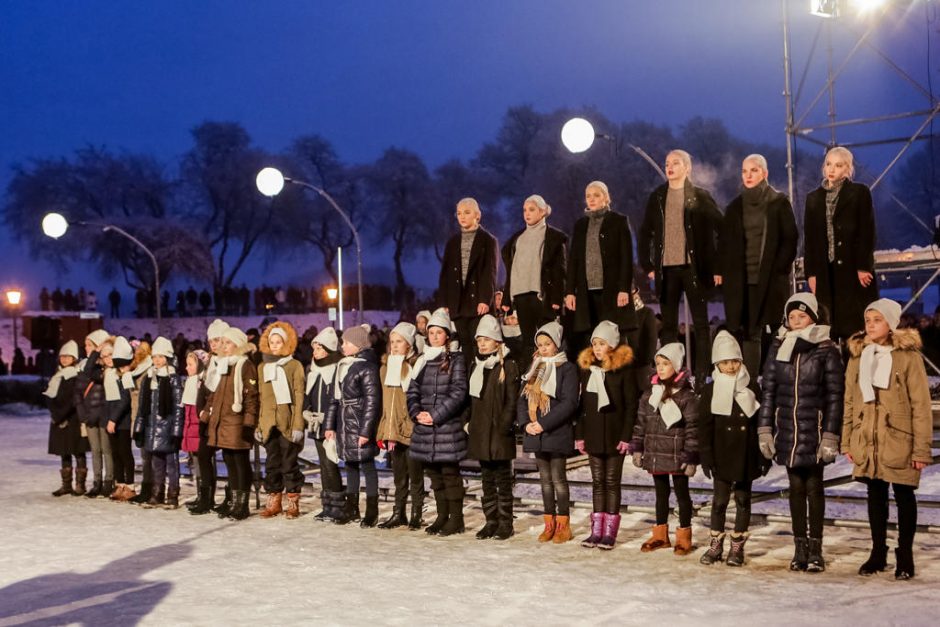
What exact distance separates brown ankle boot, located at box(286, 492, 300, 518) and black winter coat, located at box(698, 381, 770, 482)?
5.10 metres

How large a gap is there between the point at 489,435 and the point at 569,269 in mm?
1874

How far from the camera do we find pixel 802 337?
28.6 feet

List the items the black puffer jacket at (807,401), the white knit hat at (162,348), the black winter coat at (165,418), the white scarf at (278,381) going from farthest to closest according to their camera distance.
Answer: the white knit hat at (162,348) < the black winter coat at (165,418) < the white scarf at (278,381) < the black puffer jacket at (807,401)

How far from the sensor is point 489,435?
35.3 feet

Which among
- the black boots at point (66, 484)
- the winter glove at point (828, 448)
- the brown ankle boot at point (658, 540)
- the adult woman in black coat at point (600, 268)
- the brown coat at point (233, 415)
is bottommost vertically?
the brown ankle boot at point (658, 540)

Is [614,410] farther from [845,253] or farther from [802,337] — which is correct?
[845,253]

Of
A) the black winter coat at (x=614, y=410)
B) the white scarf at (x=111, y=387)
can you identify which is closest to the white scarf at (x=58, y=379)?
the white scarf at (x=111, y=387)

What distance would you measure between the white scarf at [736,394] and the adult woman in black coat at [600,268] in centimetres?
179

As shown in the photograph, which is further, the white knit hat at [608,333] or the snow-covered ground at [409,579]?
the white knit hat at [608,333]

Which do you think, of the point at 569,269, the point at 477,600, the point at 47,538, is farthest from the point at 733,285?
the point at 47,538

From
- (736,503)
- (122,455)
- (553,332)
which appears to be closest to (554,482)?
(553,332)

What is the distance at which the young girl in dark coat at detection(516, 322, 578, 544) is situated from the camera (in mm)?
10367

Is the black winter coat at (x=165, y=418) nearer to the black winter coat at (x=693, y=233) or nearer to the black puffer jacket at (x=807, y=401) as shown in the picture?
the black winter coat at (x=693, y=233)

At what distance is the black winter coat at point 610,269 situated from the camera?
35.4ft
